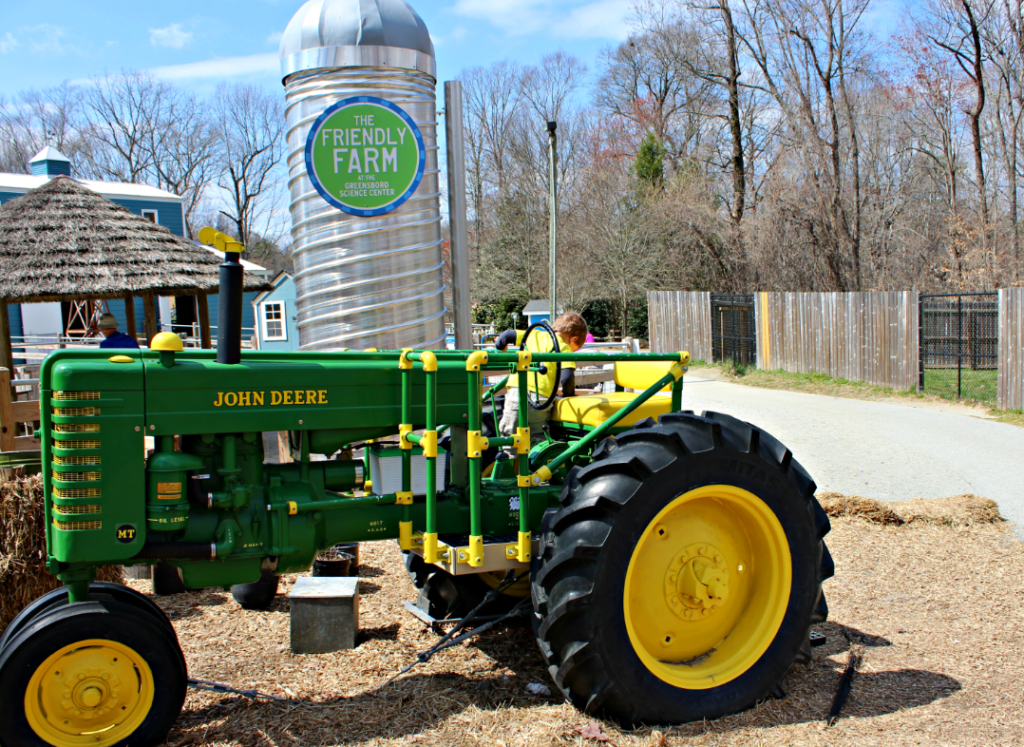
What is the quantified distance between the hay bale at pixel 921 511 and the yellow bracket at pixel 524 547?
13.0 feet

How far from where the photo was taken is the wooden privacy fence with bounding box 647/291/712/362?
2208 centimetres

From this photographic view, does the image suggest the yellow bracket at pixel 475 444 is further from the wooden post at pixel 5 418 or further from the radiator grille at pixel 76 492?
the wooden post at pixel 5 418

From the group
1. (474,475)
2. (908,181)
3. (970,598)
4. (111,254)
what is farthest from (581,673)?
(908,181)

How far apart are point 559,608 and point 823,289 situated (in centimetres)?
2471

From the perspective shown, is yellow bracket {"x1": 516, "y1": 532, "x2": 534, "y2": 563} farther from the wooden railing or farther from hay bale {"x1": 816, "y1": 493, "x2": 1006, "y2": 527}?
the wooden railing

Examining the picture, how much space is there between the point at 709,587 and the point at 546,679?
879 mm

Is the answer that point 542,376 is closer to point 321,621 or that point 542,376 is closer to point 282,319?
point 321,621

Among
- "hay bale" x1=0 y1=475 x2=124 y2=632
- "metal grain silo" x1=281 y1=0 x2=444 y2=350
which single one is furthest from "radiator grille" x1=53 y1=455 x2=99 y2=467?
"metal grain silo" x1=281 y1=0 x2=444 y2=350

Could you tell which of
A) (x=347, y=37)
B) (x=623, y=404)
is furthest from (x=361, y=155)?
(x=623, y=404)

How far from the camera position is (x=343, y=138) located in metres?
6.43

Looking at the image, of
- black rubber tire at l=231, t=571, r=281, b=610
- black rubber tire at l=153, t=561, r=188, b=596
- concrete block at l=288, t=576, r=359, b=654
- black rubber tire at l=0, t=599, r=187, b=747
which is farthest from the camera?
black rubber tire at l=153, t=561, r=188, b=596

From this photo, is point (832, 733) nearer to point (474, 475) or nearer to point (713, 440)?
point (713, 440)

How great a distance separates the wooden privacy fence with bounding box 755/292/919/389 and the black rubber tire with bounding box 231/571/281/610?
13018 mm

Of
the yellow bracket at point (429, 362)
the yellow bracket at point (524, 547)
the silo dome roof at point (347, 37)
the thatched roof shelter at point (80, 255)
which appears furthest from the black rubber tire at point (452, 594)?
the thatched roof shelter at point (80, 255)
